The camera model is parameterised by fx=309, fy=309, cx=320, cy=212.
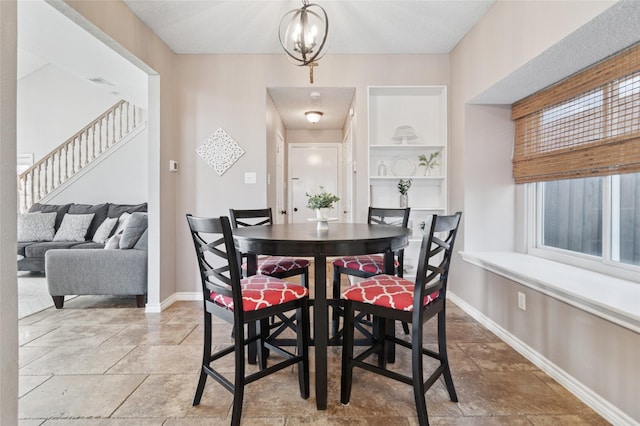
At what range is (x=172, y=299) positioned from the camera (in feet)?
10.4

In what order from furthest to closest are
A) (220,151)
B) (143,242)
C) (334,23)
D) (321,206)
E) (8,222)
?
(220,151), (143,242), (334,23), (321,206), (8,222)

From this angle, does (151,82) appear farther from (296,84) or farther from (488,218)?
(488,218)

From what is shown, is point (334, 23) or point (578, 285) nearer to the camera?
point (578, 285)

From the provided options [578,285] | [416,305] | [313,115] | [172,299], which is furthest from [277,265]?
[313,115]

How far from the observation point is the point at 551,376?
181 cm

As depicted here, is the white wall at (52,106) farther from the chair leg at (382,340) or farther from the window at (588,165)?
the window at (588,165)

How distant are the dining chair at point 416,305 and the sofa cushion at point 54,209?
16.9 feet

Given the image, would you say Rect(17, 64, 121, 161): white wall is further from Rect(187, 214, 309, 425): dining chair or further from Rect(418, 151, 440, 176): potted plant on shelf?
Rect(187, 214, 309, 425): dining chair

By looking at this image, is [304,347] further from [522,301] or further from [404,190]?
[404,190]

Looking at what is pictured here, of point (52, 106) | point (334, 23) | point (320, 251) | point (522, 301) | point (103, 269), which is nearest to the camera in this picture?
point (320, 251)

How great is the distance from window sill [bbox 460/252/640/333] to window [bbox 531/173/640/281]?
91mm

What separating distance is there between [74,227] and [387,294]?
16.1 ft

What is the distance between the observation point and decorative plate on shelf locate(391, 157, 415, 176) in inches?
136

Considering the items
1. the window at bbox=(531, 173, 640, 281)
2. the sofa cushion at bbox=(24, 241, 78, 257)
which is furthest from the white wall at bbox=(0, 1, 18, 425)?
the sofa cushion at bbox=(24, 241, 78, 257)
